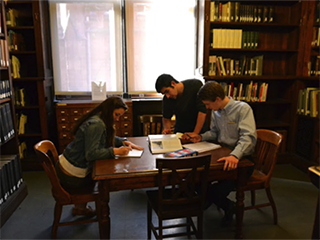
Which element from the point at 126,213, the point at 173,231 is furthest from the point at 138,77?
the point at 173,231

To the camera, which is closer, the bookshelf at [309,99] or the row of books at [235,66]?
the bookshelf at [309,99]

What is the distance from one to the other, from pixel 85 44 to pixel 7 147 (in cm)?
189

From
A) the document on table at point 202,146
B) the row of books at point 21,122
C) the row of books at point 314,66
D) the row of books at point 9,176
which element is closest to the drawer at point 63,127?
the row of books at point 21,122

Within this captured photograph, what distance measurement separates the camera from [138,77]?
4266mm

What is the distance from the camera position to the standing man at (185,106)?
107 inches

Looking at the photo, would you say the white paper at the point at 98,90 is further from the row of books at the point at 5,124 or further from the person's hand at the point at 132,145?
the person's hand at the point at 132,145

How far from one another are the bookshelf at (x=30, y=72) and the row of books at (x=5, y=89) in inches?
29.0

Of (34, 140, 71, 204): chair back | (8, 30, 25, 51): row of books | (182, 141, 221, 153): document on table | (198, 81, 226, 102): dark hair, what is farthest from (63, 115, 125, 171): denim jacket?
(8, 30, 25, 51): row of books

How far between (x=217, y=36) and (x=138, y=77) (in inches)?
51.4

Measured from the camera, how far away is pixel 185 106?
283 centimetres

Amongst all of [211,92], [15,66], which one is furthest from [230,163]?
[15,66]

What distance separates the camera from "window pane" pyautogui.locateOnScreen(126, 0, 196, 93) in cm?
411

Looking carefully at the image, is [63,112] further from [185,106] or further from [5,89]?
[185,106]

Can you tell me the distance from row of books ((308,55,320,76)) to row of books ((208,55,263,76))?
0.60 metres
